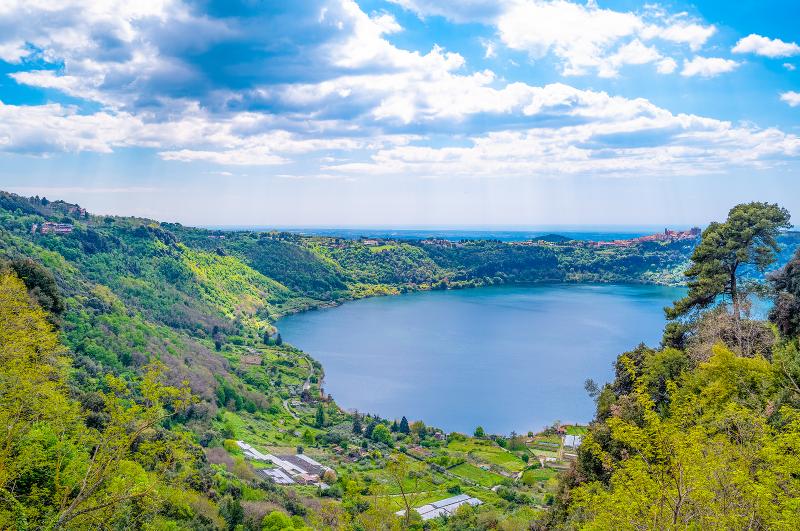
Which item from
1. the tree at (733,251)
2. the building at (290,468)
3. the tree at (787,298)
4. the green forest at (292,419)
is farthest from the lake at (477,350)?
the tree at (787,298)

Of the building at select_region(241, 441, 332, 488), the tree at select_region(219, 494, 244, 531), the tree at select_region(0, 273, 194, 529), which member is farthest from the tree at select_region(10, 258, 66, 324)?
the tree at select_region(0, 273, 194, 529)

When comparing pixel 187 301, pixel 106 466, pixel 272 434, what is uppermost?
pixel 106 466

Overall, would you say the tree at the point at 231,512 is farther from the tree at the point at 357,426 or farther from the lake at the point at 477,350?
the lake at the point at 477,350

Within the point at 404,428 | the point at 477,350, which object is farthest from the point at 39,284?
the point at 477,350

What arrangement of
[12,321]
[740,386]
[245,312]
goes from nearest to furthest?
[12,321] < [740,386] < [245,312]

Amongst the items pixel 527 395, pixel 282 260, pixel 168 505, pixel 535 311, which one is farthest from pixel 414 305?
pixel 168 505

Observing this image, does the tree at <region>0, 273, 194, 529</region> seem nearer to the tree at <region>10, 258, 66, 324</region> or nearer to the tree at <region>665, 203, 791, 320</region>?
the tree at <region>10, 258, 66, 324</region>

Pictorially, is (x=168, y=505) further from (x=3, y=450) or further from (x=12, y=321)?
(x=3, y=450)

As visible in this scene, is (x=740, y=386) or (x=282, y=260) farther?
(x=282, y=260)

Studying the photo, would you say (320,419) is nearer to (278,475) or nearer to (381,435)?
(381,435)
